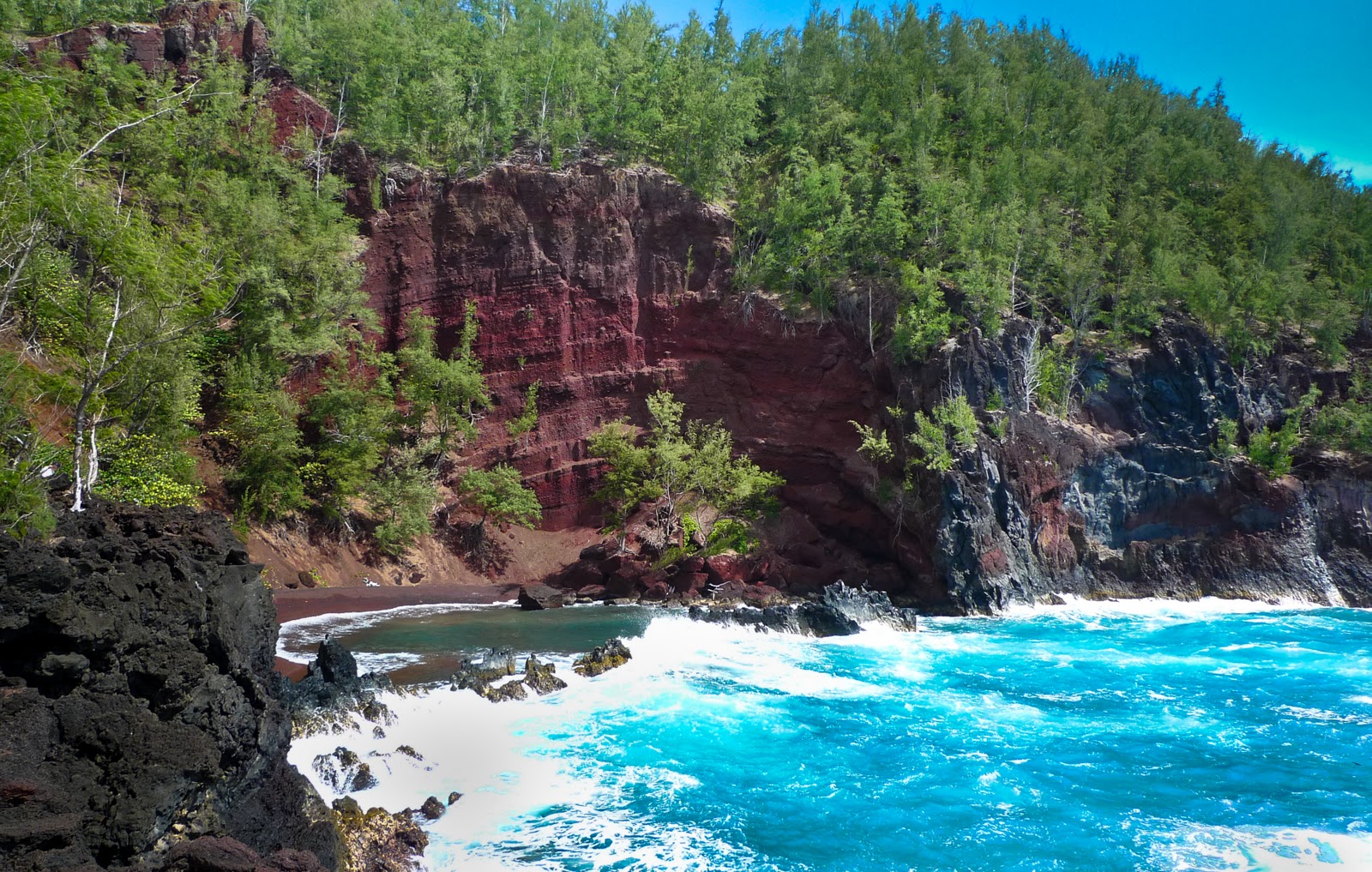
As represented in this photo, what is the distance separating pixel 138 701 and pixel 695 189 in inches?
1455

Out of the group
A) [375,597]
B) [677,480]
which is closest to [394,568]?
[375,597]

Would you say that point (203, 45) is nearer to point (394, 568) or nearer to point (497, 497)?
point (497, 497)

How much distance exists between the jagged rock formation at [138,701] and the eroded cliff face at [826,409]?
69.1 feet

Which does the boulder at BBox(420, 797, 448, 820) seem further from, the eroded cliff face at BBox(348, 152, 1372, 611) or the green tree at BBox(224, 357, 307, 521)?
the green tree at BBox(224, 357, 307, 521)

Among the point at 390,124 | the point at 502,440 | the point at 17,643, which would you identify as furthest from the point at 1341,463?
the point at 390,124

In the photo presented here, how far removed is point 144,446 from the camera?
19.3 meters

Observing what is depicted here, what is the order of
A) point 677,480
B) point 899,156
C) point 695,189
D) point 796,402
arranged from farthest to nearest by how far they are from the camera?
point 899,156
point 695,189
point 796,402
point 677,480

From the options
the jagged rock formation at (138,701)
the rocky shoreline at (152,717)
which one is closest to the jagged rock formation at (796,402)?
the rocky shoreline at (152,717)

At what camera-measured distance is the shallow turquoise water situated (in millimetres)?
11109

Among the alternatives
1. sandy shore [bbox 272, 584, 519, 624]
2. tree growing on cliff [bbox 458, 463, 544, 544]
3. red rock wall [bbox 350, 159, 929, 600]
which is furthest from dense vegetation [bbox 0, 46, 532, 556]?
sandy shore [bbox 272, 584, 519, 624]

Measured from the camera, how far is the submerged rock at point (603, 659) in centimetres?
1906

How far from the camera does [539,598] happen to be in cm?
2830

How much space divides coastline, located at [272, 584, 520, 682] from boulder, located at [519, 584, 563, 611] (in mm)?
1561

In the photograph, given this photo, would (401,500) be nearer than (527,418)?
Yes
